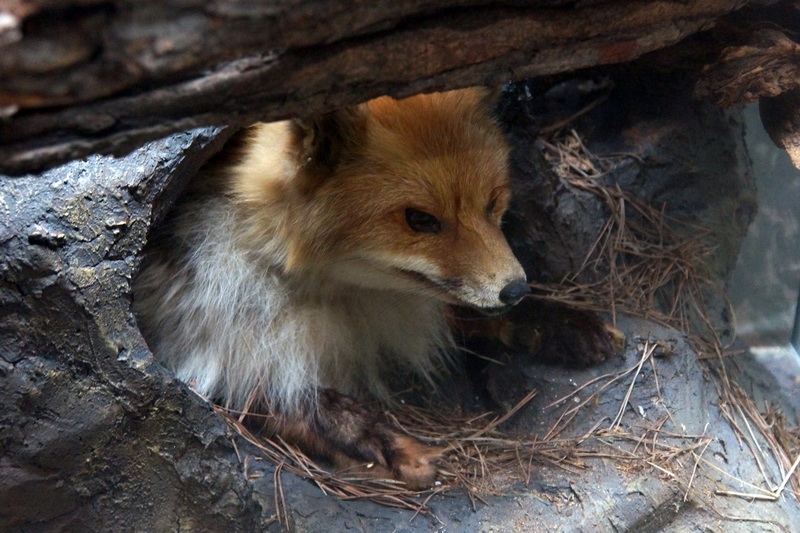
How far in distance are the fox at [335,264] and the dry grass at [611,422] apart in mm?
172

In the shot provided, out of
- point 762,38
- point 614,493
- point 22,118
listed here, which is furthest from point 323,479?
point 762,38

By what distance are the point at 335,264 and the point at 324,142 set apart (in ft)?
1.67

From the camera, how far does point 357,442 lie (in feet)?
Answer: 9.34

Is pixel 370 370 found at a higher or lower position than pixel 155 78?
lower

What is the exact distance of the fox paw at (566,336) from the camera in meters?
3.10

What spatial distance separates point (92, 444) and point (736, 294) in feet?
11.7

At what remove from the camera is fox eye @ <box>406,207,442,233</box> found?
8.50 feet

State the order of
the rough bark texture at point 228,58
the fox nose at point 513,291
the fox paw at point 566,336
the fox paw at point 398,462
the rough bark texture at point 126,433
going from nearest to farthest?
the rough bark texture at point 228,58, the rough bark texture at point 126,433, the fox nose at point 513,291, the fox paw at point 398,462, the fox paw at point 566,336

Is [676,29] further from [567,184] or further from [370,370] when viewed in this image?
[370,370]

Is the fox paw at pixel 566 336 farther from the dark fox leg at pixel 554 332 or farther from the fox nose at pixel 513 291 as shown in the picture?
the fox nose at pixel 513 291

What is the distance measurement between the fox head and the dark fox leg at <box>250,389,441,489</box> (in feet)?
2.09

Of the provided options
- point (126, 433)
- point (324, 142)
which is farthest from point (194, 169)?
point (126, 433)

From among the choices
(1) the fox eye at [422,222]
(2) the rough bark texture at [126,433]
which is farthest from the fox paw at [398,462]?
(1) the fox eye at [422,222]

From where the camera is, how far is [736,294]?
4.07 metres
